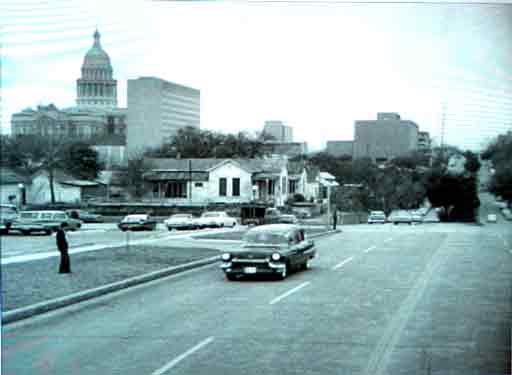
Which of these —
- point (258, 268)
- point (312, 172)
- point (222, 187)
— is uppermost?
point (312, 172)

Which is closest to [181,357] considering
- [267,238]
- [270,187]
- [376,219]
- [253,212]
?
[267,238]

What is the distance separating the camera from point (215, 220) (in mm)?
32875

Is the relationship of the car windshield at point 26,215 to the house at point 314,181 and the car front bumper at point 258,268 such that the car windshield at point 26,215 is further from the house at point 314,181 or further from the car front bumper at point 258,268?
the car front bumper at point 258,268

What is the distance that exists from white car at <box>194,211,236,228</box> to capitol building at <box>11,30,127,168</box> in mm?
12135

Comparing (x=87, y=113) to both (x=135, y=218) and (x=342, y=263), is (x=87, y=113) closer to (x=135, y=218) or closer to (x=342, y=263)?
(x=342, y=263)

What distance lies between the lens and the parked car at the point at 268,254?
17.4 m

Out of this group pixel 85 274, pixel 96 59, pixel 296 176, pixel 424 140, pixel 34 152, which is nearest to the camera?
pixel 96 59

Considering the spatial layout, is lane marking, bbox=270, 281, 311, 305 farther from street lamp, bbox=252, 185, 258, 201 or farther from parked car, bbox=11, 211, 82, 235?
parked car, bbox=11, 211, 82, 235

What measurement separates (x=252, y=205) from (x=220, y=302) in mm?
10146

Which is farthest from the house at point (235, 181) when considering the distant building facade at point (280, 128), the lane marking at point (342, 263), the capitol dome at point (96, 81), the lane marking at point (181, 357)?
the lane marking at point (181, 357)

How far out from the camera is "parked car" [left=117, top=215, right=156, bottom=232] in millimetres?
39062

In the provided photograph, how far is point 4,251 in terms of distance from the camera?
930 inches

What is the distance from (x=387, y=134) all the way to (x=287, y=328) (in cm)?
434

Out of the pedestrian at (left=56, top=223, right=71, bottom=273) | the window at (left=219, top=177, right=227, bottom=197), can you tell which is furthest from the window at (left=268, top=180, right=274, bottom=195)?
the pedestrian at (left=56, top=223, right=71, bottom=273)
